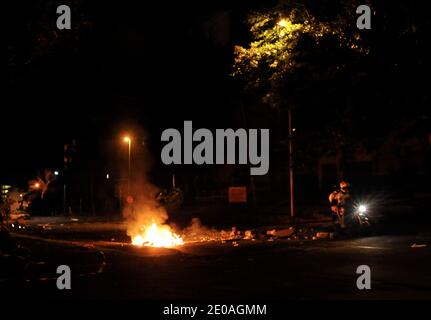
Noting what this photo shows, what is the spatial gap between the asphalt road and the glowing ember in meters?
1.09

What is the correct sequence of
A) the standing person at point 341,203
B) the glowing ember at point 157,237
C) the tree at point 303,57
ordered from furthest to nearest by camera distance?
the standing person at point 341,203 < the glowing ember at point 157,237 < the tree at point 303,57

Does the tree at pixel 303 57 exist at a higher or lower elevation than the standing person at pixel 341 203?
higher

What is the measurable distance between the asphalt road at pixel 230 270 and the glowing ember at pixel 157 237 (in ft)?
3.58

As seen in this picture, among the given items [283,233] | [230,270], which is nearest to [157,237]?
[283,233]

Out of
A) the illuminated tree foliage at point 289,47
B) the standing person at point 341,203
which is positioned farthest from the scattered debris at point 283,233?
the illuminated tree foliage at point 289,47

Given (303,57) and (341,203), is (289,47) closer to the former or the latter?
(303,57)

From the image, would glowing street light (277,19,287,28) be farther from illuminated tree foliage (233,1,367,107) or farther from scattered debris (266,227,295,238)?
scattered debris (266,227,295,238)

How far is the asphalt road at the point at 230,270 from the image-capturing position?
12023mm

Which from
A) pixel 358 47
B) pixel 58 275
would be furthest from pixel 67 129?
pixel 358 47

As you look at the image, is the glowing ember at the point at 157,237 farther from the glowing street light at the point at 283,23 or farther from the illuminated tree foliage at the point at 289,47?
the glowing street light at the point at 283,23

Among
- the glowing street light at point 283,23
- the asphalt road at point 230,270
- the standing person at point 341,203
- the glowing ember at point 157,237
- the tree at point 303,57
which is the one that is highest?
the glowing street light at point 283,23

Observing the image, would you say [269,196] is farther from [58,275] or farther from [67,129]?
[58,275]

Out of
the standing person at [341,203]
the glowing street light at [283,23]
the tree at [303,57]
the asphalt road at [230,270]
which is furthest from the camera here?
the standing person at [341,203]

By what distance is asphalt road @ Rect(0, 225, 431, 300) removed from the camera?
39.4ft
